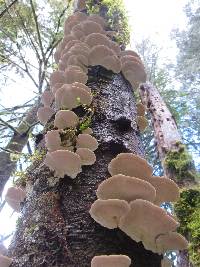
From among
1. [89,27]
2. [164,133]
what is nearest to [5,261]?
[89,27]

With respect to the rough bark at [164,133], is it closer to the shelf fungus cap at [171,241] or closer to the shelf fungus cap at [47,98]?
the shelf fungus cap at [47,98]

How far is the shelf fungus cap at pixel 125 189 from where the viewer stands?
1.71 meters

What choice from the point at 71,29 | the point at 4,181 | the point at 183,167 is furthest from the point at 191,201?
the point at 4,181

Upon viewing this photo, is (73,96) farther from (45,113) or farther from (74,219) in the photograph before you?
(74,219)

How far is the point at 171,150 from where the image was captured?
575 cm

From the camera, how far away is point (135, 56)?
3387 millimetres

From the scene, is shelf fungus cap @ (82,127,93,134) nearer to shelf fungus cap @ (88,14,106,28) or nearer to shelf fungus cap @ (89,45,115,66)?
shelf fungus cap @ (89,45,115,66)

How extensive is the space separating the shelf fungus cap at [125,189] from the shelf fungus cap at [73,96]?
3.13 feet

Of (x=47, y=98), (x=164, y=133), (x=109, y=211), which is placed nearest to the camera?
(x=109, y=211)

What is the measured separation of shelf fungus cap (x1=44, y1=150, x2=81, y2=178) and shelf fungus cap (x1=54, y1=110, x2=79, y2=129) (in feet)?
1.26

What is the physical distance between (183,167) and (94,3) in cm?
245

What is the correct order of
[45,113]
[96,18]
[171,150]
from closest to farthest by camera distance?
[45,113], [96,18], [171,150]

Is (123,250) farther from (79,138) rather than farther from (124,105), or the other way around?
(124,105)

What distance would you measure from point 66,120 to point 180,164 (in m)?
3.23
